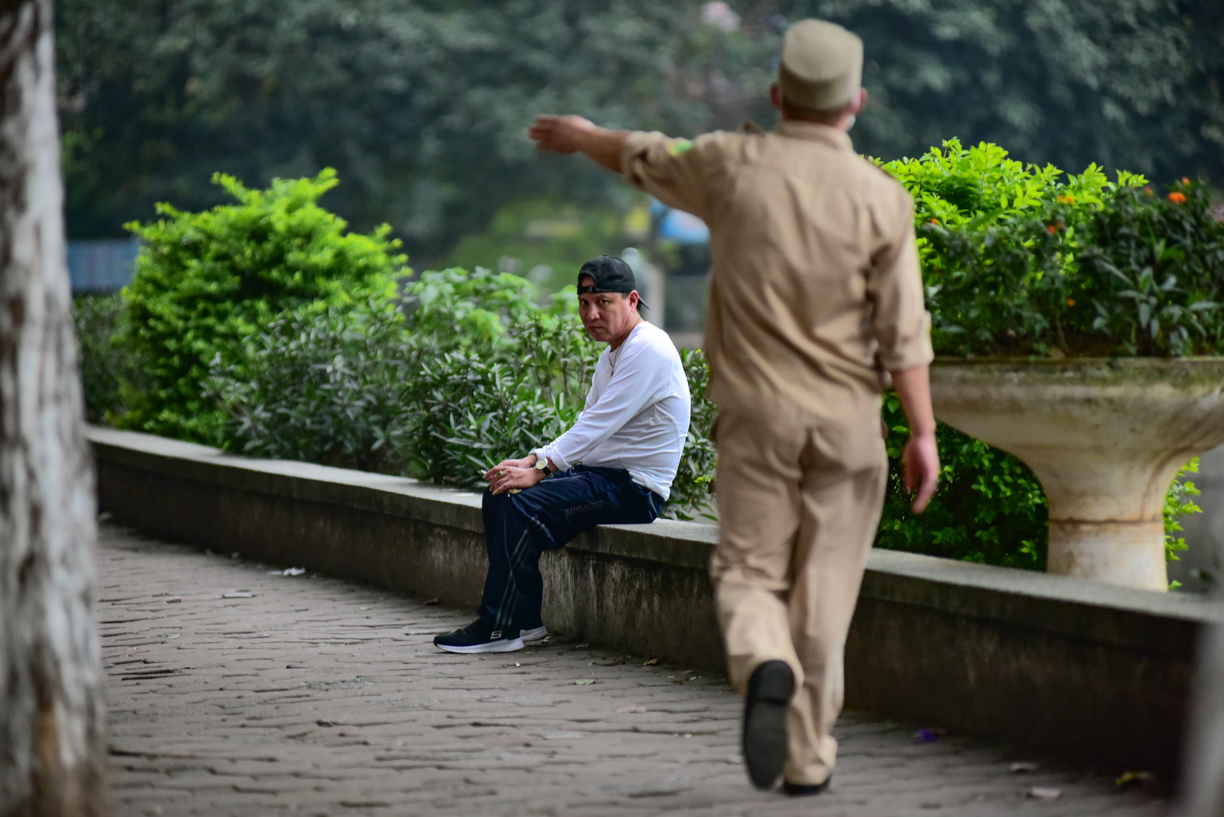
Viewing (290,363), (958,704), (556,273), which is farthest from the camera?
(556,273)

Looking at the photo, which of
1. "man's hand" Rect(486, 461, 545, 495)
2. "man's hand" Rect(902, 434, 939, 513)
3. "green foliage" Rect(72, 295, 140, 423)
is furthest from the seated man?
"green foliage" Rect(72, 295, 140, 423)

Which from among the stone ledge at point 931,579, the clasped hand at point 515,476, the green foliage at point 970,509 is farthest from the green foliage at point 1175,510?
the clasped hand at point 515,476

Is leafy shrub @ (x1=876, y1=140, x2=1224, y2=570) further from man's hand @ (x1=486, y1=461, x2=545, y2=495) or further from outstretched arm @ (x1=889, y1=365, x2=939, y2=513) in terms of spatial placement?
man's hand @ (x1=486, y1=461, x2=545, y2=495)

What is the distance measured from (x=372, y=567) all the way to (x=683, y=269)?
45.8m

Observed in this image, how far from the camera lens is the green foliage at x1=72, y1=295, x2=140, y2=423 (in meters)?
13.8

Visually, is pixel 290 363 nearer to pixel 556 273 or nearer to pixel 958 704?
pixel 958 704

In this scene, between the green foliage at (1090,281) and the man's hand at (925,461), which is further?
the green foliage at (1090,281)

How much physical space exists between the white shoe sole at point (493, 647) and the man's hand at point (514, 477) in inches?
24.6

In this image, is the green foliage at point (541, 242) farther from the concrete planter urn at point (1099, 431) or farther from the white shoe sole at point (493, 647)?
the concrete planter urn at point (1099, 431)

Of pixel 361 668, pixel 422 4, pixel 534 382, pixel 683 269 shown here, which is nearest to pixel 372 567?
pixel 534 382

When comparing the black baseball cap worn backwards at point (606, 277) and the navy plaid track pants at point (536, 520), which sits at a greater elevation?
the black baseball cap worn backwards at point (606, 277)

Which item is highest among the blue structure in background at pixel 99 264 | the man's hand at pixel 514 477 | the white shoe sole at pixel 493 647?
the blue structure in background at pixel 99 264

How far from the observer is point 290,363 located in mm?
9539

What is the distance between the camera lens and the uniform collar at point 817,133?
13.0 ft
